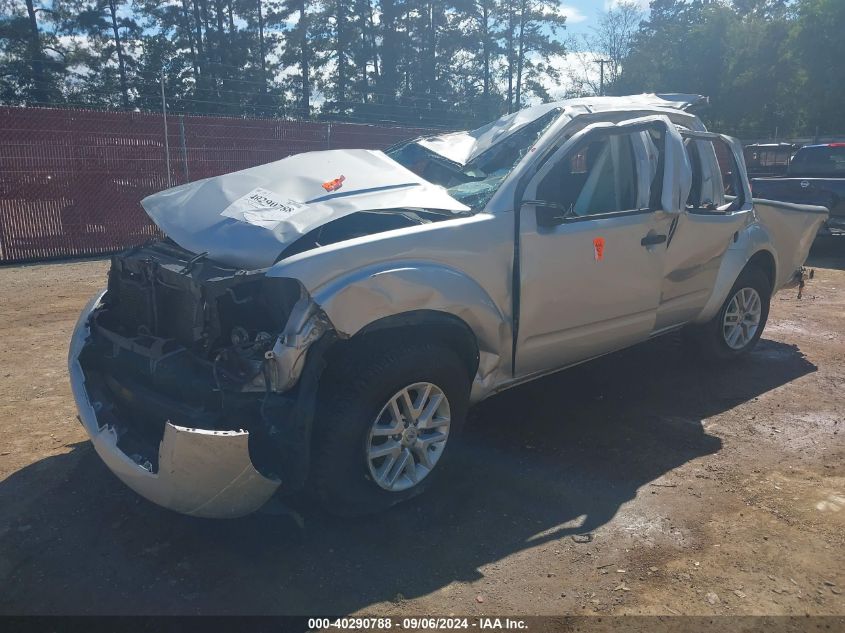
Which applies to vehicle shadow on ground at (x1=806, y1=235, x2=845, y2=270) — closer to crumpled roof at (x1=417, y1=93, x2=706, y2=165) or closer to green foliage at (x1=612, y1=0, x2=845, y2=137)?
crumpled roof at (x1=417, y1=93, x2=706, y2=165)

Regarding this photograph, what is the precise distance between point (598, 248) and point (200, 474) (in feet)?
8.45

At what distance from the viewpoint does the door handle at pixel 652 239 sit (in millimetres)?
4520

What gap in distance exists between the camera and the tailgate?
19.3ft

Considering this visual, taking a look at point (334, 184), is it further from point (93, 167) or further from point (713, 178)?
point (93, 167)

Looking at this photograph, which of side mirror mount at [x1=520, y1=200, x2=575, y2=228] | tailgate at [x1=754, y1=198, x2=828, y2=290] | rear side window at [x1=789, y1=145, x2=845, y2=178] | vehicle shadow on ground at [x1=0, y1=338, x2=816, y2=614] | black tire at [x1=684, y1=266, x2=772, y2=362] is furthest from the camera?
rear side window at [x1=789, y1=145, x2=845, y2=178]

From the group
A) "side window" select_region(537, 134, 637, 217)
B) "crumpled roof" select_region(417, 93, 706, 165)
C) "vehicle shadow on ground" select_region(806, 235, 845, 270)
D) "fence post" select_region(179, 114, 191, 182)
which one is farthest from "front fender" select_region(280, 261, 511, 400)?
"fence post" select_region(179, 114, 191, 182)

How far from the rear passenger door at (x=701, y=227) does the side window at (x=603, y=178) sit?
0.43m

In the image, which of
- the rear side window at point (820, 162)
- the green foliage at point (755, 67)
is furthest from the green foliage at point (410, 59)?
the rear side window at point (820, 162)

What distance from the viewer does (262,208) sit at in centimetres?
381

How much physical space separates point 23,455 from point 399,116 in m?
21.5

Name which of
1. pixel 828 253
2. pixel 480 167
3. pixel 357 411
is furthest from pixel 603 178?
pixel 828 253

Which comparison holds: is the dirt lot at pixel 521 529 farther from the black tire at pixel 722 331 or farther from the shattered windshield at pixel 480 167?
the shattered windshield at pixel 480 167

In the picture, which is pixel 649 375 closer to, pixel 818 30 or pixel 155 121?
pixel 155 121

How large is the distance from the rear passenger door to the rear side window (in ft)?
26.1
